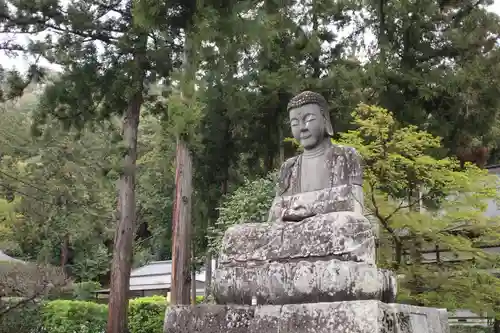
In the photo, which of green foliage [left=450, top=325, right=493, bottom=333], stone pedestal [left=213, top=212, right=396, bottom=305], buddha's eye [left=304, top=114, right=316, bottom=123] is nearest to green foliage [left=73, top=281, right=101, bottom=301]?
green foliage [left=450, top=325, right=493, bottom=333]

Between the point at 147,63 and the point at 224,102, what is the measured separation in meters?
3.54

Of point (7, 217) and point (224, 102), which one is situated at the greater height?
point (224, 102)

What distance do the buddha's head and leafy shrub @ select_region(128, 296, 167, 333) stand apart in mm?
12194

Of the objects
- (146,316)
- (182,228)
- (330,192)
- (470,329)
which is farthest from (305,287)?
(146,316)

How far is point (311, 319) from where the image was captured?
411 cm

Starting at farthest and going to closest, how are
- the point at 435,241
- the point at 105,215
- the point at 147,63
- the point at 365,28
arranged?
the point at 105,215, the point at 365,28, the point at 147,63, the point at 435,241

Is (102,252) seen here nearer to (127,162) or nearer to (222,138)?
(222,138)

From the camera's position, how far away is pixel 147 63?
11945 mm

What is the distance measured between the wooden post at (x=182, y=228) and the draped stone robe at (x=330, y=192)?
17.8ft

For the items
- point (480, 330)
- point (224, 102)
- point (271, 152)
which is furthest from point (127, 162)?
point (480, 330)

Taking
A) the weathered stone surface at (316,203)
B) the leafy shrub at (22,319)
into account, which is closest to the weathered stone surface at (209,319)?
the weathered stone surface at (316,203)

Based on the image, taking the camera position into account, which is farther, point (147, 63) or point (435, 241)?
point (147, 63)

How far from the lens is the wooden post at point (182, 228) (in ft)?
34.3

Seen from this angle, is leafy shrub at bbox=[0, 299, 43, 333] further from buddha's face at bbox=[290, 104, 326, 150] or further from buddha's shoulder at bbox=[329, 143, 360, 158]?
buddha's shoulder at bbox=[329, 143, 360, 158]
